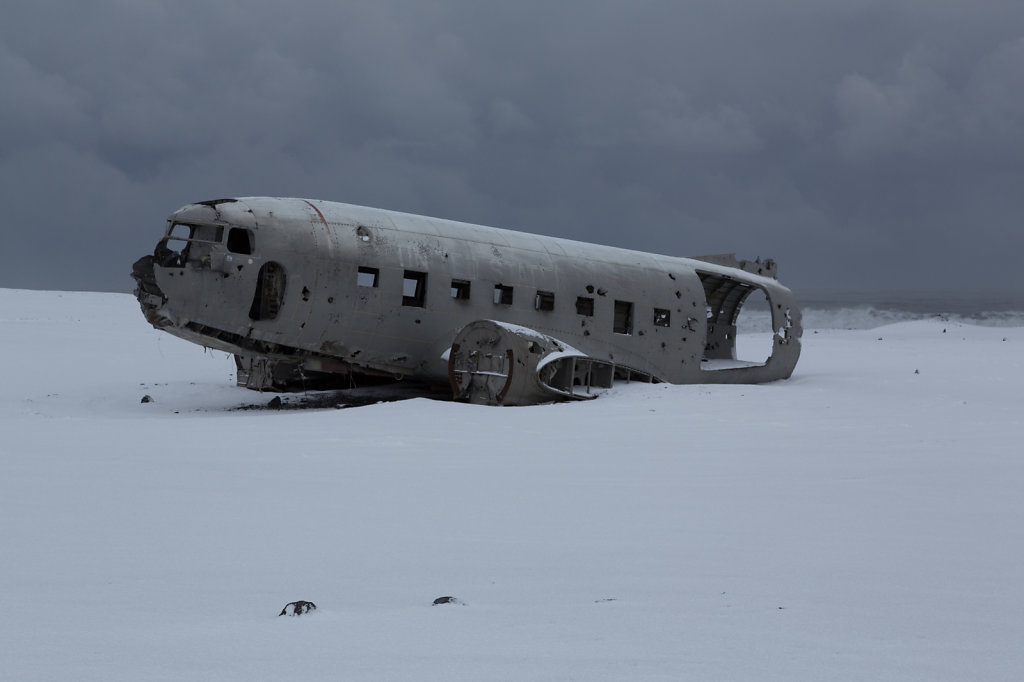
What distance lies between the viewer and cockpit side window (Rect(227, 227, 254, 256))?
15.0 meters

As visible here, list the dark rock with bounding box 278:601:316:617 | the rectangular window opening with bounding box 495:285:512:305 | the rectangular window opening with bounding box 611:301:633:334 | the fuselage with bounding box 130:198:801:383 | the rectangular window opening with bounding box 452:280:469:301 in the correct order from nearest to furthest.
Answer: the dark rock with bounding box 278:601:316:617, the fuselage with bounding box 130:198:801:383, the rectangular window opening with bounding box 452:280:469:301, the rectangular window opening with bounding box 495:285:512:305, the rectangular window opening with bounding box 611:301:633:334

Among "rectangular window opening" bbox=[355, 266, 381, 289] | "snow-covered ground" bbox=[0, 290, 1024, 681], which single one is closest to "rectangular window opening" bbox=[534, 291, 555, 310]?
"rectangular window opening" bbox=[355, 266, 381, 289]

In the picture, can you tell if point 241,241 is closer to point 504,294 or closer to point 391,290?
point 391,290

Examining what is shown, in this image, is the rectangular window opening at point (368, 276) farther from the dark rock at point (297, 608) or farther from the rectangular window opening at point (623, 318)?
the dark rock at point (297, 608)

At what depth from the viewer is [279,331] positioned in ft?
50.1

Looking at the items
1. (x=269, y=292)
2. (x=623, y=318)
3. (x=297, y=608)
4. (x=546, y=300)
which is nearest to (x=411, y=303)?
(x=269, y=292)

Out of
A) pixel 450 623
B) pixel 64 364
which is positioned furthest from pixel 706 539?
pixel 64 364

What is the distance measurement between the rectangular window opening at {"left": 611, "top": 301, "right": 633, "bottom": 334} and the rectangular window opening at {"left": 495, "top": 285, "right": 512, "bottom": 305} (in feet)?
9.51

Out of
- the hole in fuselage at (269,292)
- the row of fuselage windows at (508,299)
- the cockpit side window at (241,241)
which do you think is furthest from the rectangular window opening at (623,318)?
the cockpit side window at (241,241)

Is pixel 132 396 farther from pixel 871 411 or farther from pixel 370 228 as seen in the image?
pixel 871 411

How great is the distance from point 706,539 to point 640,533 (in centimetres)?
40

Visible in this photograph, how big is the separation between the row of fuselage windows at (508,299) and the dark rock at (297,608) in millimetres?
12426

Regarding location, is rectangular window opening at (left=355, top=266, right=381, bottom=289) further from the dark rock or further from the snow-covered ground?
the dark rock

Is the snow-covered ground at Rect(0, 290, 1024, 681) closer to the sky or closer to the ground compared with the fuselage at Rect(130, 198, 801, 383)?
closer to the ground
